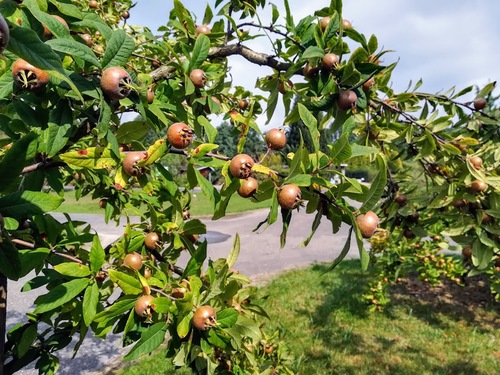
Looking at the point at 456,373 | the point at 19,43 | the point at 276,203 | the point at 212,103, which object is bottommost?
the point at 456,373

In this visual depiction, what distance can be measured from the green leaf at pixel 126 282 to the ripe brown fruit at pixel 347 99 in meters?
0.94

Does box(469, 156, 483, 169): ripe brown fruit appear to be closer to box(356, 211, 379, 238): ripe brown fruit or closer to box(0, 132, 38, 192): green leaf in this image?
box(356, 211, 379, 238): ripe brown fruit

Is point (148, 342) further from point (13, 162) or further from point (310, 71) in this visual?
point (310, 71)

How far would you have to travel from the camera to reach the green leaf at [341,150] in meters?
1.04

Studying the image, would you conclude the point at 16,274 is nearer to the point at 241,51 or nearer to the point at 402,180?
the point at 241,51

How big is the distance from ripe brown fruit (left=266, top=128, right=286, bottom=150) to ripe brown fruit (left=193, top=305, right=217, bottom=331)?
0.57m

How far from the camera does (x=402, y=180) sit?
93.7 inches

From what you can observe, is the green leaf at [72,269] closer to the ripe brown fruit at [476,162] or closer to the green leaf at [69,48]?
the green leaf at [69,48]

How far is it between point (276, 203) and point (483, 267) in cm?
149

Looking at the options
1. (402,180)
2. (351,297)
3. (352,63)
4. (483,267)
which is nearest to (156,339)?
(352,63)

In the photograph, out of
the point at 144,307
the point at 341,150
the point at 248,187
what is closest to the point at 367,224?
the point at 341,150

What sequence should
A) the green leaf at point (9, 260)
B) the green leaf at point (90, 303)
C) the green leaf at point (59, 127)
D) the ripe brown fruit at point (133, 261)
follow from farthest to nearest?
the ripe brown fruit at point (133, 261), the green leaf at point (90, 303), the green leaf at point (59, 127), the green leaf at point (9, 260)

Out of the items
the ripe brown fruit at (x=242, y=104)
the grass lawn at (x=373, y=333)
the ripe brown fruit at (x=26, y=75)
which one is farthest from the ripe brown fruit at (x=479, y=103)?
the grass lawn at (x=373, y=333)

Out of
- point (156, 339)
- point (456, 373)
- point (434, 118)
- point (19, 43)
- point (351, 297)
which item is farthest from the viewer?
point (351, 297)
